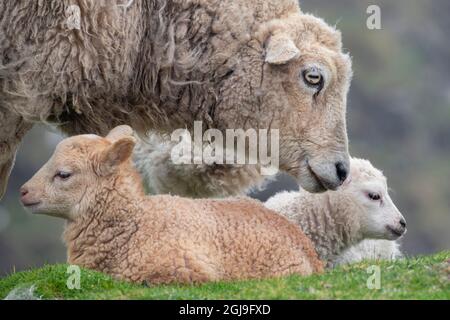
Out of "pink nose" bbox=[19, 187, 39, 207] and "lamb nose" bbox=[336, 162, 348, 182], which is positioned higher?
"lamb nose" bbox=[336, 162, 348, 182]

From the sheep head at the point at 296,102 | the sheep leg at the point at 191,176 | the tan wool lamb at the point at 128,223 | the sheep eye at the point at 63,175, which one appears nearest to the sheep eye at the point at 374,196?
the sheep leg at the point at 191,176

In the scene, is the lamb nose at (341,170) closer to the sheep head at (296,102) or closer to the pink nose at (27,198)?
the sheep head at (296,102)

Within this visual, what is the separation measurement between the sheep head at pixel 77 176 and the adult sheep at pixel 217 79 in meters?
0.51

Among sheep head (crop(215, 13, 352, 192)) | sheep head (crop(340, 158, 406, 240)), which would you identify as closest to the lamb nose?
sheep head (crop(215, 13, 352, 192))

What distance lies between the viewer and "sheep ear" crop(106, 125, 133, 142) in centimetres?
1018

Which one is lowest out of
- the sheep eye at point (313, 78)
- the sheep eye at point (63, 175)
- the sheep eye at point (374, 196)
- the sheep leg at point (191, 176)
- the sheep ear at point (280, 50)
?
the sheep eye at point (63, 175)

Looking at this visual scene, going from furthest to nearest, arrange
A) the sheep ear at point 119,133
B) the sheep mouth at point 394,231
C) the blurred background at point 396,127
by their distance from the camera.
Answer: the blurred background at point 396,127 < the sheep mouth at point 394,231 < the sheep ear at point 119,133

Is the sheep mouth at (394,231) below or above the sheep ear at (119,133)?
below

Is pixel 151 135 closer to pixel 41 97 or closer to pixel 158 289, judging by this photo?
pixel 41 97

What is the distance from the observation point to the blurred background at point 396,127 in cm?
A: 5006

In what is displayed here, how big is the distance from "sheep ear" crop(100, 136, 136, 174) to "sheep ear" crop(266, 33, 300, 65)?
4.83 ft

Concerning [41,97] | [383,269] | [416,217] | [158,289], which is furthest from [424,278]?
[416,217]

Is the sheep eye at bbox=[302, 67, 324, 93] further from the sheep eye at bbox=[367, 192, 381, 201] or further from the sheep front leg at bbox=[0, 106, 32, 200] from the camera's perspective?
the sheep front leg at bbox=[0, 106, 32, 200]

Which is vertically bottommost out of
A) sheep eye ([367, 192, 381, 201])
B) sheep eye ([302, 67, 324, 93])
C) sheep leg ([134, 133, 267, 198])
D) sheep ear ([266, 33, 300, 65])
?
sheep eye ([367, 192, 381, 201])
